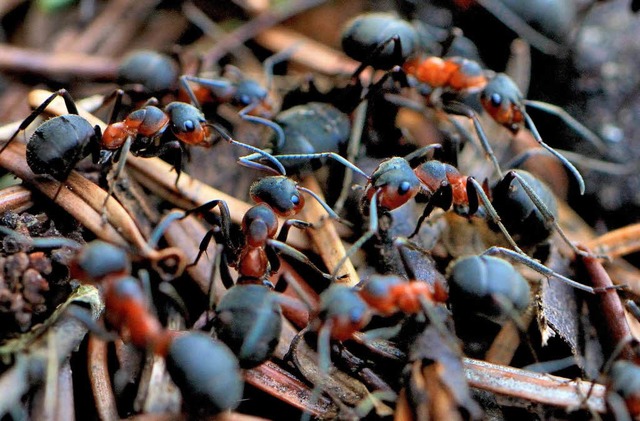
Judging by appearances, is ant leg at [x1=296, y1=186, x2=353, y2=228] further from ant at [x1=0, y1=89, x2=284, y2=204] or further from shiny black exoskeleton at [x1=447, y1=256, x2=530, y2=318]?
shiny black exoskeleton at [x1=447, y1=256, x2=530, y2=318]

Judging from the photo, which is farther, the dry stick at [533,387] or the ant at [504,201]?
the ant at [504,201]

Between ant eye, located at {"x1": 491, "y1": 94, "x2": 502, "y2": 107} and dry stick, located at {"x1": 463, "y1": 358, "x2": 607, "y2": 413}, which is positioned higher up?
ant eye, located at {"x1": 491, "y1": 94, "x2": 502, "y2": 107}

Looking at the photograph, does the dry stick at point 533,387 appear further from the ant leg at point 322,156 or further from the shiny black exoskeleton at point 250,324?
the ant leg at point 322,156

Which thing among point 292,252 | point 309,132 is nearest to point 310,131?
point 309,132

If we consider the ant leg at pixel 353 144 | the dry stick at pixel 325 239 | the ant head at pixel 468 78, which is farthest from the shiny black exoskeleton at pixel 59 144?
the ant head at pixel 468 78

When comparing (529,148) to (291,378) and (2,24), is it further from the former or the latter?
(2,24)

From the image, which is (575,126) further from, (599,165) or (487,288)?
(487,288)

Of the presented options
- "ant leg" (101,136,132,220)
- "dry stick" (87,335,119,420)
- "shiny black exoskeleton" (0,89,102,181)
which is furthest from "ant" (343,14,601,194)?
"dry stick" (87,335,119,420)
